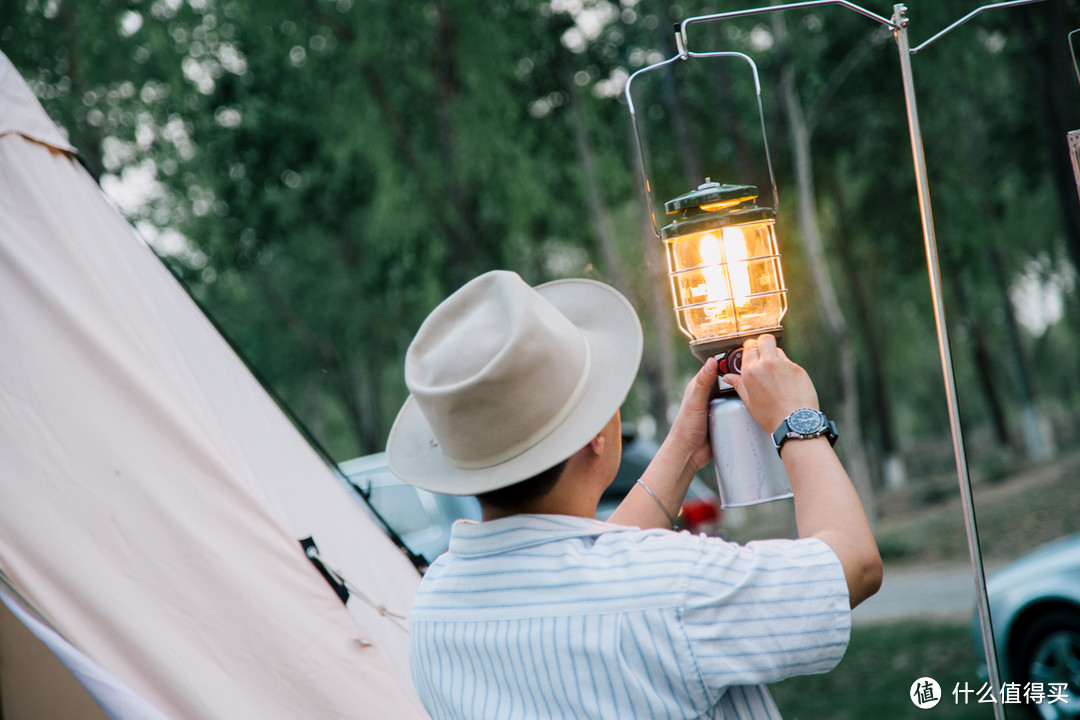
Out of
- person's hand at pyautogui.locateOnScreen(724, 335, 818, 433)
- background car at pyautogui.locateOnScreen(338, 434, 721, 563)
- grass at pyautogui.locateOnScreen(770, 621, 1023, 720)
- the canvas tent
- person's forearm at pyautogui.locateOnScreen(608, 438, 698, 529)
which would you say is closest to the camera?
person's hand at pyautogui.locateOnScreen(724, 335, 818, 433)

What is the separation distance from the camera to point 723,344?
1.62 meters

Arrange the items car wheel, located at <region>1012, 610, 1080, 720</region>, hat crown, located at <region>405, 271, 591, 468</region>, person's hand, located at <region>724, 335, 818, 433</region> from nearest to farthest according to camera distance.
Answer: hat crown, located at <region>405, 271, 591, 468</region> → person's hand, located at <region>724, 335, 818, 433</region> → car wheel, located at <region>1012, 610, 1080, 720</region>

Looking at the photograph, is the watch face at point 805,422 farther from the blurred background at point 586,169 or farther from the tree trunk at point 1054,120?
the tree trunk at point 1054,120

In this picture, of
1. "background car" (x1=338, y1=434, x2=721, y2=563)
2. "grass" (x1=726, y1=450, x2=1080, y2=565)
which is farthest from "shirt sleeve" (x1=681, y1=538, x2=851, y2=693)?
"grass" (x1=726, y1=450, x2=1080, y2=565)

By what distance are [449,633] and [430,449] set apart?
11.7 inches

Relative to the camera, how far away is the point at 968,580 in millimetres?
9055

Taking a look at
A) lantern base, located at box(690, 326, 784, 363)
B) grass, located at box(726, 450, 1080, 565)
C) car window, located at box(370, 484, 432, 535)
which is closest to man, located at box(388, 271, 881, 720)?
lantern base, located at box(690, 326, 784, 363)

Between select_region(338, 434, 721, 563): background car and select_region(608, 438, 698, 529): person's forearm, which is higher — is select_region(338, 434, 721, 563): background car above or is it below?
below

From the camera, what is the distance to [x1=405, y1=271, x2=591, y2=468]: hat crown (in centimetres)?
126

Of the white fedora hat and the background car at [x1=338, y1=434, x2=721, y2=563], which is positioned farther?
the background car at [x1=338, y1=434, x2=721, y2=563]

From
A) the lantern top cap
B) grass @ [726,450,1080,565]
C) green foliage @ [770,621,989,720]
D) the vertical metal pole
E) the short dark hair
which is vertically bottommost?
grass @ [726,450,1080,565]

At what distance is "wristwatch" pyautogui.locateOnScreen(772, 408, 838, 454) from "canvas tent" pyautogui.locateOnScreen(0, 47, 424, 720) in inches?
51.3

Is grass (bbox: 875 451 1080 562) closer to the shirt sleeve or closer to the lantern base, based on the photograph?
the lantern base

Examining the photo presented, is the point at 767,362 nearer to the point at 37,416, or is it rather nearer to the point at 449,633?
the point at 449,633
